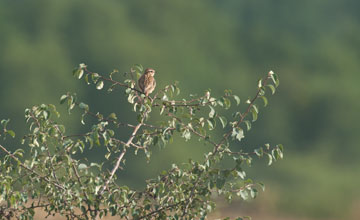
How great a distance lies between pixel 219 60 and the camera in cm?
4509

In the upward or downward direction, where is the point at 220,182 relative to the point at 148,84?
downward

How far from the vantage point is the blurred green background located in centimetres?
3762

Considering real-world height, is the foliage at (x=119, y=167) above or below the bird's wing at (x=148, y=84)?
below

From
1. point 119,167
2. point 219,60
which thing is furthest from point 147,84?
point 219,60

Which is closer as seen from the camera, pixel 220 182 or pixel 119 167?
pixel 220 182

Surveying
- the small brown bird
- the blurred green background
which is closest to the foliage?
the small brown bird

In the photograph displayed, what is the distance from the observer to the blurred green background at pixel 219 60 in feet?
123

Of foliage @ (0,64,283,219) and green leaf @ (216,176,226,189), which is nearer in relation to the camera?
green leaf @ (216,176,226,189)

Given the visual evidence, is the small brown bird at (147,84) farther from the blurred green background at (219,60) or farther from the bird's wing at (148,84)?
the blurred green background at (219,60)

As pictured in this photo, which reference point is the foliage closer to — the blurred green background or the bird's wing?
the bird's wing

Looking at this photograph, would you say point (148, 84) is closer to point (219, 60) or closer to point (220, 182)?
point (220, 182)

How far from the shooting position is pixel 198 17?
4675 cm

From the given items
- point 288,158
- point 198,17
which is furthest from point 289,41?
point 288,158

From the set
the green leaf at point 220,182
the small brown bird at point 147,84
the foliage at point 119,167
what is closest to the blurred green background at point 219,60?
the small brown bird at point 147,84
